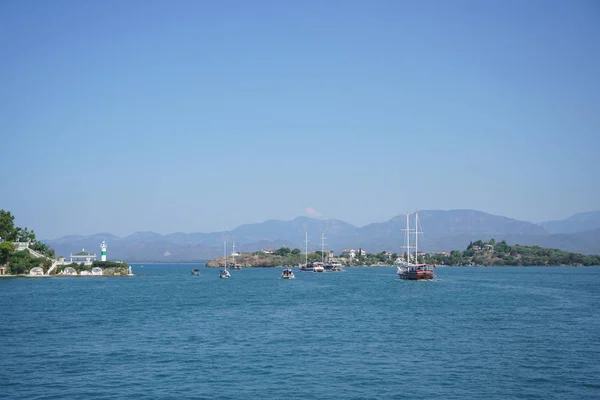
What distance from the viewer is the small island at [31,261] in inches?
4408

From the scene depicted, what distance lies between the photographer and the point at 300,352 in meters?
32.5

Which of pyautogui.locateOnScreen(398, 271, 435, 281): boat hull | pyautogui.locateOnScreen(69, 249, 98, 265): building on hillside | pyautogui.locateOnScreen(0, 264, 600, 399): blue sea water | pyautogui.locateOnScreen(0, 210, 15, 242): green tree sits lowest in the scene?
pyautogui.locateOnScreen(0, 264, 600, 399): blue sea water

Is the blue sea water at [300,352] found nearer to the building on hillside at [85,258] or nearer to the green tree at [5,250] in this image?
the green tree at [5,250]

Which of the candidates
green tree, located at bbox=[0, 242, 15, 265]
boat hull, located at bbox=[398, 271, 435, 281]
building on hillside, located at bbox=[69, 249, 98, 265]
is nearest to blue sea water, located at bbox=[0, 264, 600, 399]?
boat hull, located at bbox=[398, 271, 435, 281]

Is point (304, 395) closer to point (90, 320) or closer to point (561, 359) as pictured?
point (561, 359)

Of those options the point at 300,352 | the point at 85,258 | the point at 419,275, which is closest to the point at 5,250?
the point at 85,258

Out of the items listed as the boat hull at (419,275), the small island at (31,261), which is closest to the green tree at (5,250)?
the small island at (31,261)

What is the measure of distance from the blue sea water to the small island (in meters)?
61.6

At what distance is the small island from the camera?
111975mm

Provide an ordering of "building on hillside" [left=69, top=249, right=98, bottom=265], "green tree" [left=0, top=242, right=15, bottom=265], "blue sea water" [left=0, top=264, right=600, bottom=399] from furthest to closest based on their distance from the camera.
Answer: "building on hillside" [left=69, top=249, right=98, bottom=265]
"green tree" [left=0, top=242, right=15, bottom=265]
"blue sea water" [left=0, top=264, right=600, bottom=399]

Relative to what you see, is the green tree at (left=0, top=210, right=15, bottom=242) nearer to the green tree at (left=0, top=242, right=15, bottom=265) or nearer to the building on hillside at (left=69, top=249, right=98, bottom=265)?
the green tree at (left=0, top=242, right=15, bottom=265)

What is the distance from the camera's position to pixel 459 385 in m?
25.1

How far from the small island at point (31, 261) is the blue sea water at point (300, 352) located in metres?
61.6

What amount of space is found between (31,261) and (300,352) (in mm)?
97279
